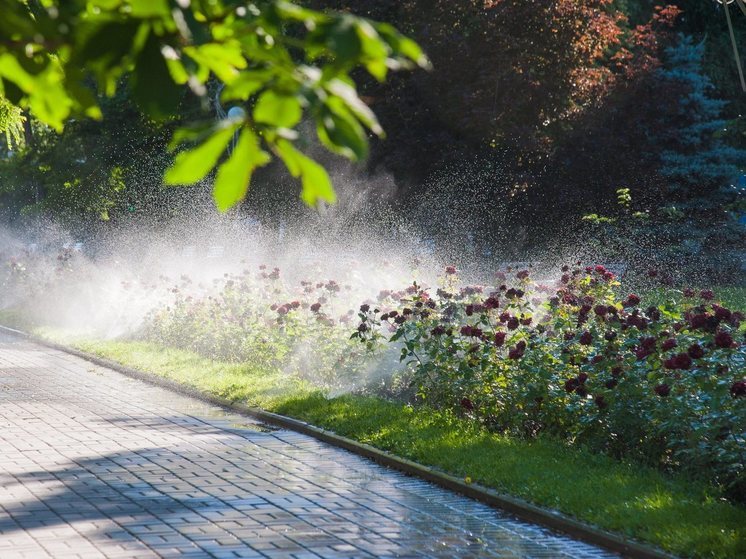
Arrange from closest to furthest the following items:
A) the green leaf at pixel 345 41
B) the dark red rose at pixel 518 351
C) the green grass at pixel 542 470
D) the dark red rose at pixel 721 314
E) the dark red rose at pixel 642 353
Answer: the green leaf at pixel 345 41, the green grass at pixel 542 470, the dark red rose at pixel 721 314, the dark red rose at pixel 642 353, the dark red rose at pixel 518 351

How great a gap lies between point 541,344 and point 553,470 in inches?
83.9

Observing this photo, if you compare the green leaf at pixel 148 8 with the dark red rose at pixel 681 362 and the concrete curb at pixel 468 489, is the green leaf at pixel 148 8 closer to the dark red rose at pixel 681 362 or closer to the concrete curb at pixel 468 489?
the concrete curb at pixel 468 489

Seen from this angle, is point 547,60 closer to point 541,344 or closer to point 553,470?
point 541,344

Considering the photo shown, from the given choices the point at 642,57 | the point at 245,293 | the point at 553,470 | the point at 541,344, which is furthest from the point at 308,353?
the point at 642,57

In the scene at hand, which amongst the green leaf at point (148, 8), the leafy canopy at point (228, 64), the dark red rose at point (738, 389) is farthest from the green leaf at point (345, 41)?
the dark red rose at point (738, 389)

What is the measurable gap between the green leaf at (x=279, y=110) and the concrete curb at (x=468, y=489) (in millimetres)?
4574

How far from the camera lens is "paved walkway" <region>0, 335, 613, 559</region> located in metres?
7.08

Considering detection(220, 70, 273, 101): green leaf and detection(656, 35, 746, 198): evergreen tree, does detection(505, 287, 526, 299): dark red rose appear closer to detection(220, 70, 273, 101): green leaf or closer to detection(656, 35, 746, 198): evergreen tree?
detection(220, 70, 273, 101): green leaf

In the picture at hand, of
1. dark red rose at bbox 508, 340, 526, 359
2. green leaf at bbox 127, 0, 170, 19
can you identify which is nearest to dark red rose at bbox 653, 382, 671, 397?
dark red rose at bbox 508, 340, 526, 359

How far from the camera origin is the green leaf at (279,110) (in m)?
2.95

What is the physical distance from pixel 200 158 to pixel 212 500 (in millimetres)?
5651

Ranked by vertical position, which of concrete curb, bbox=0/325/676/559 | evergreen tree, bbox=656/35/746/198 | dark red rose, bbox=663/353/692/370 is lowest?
concrete curb, bbox=0/325/676/559

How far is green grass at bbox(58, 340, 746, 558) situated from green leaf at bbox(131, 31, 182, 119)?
465cm

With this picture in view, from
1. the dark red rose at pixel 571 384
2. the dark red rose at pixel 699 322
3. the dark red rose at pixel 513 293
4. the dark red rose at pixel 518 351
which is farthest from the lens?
the dark red rose at pixel 513 293
